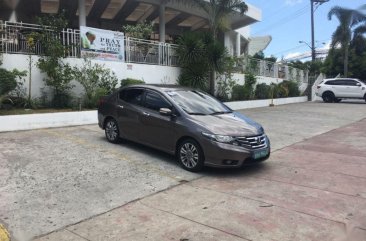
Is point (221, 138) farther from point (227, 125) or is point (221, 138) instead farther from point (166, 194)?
point (166, 194)

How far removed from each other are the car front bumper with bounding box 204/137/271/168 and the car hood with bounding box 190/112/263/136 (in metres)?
0.24

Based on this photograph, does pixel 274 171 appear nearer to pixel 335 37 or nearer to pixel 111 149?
pixel 111 149

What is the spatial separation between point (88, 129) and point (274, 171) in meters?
6.04

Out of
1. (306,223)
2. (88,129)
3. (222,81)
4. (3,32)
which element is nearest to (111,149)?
(88,129)

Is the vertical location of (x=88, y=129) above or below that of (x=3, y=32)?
below

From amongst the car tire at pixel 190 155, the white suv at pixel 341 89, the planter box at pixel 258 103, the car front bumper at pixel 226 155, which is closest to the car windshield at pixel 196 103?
the car tire at pixel 190 155

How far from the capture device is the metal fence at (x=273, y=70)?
23.9m

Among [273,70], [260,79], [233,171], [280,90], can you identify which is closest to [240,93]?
→ [260,79]

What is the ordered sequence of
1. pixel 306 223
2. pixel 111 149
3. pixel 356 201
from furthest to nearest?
pixel 111 149, pixel 356 201, pixel 306 223

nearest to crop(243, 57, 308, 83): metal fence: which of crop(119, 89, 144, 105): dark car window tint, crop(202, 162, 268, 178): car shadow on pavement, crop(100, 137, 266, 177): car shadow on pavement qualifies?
crop(119, 89, 144, 105): dark car window tint

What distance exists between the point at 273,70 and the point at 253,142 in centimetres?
2094

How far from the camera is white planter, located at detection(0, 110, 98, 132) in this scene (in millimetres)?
10961

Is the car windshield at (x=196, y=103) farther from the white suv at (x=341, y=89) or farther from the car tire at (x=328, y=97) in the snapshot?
the car tire at (x=328, y=97)

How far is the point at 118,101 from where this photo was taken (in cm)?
940
